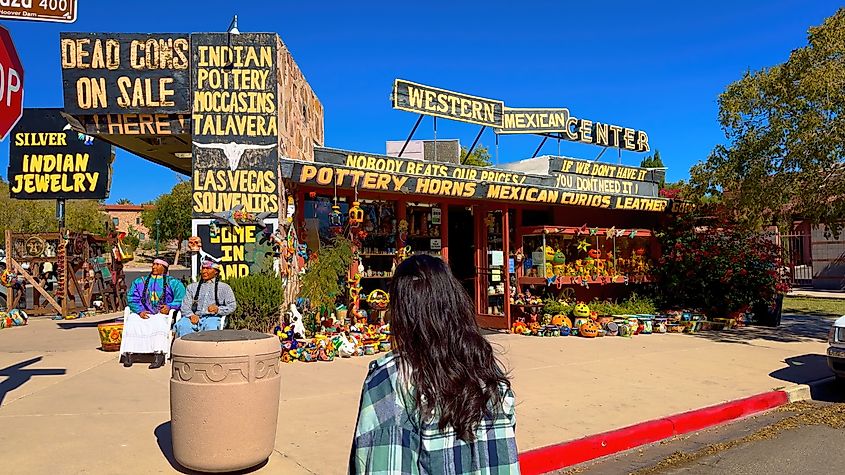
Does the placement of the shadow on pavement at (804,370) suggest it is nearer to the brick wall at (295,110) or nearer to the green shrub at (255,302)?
the green shrub at (255,302)

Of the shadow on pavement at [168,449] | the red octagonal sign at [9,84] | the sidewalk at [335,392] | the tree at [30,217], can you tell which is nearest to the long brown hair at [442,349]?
the sidewalk at [335,392]

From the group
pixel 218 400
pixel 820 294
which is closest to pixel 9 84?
pixel 218 400

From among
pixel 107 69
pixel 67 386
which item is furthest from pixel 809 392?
pixel 107 69

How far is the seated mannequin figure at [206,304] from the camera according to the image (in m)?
9.59

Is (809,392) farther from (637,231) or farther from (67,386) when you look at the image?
(67,386)

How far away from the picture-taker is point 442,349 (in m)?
2.15

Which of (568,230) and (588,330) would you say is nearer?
(588,330)

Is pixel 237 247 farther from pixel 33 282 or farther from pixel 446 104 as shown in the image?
pixel 33 282

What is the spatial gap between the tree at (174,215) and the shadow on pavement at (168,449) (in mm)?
49716

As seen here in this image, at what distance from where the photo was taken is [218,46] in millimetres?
11297

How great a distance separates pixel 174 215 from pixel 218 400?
196ft

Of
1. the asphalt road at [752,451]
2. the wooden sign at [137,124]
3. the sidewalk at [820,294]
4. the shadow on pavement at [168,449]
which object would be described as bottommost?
the asphalt road at [752,451]

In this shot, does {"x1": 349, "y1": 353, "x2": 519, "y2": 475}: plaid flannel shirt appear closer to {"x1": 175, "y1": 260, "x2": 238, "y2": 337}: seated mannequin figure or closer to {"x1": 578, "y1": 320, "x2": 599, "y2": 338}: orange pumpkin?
{"x1": 175, "y1": 260, "x2": 238, "y2": 337}: seated mannequin figure

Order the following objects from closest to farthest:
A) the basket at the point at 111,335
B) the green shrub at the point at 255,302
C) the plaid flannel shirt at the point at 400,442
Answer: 1. the plaid flannel shirt at the point at 400,442
2. the green shrub at the point at 255,302
3. the basket at the point at 111,335
